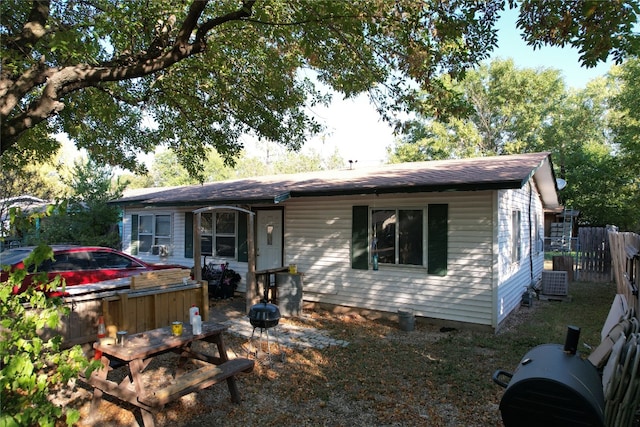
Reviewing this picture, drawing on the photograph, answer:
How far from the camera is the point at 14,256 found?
297 inches

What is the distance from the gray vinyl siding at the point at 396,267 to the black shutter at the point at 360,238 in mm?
140

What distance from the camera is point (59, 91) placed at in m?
4.50

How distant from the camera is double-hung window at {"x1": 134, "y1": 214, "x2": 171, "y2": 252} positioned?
1328 centimetres

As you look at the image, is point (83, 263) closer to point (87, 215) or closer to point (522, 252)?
point (87, 215)

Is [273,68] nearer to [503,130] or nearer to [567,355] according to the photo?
[567,355]

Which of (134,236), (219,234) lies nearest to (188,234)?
(219,234)

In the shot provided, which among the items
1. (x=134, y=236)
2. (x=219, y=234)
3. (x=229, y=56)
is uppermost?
(x=229, y=56)

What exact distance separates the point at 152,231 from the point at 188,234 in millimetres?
2282

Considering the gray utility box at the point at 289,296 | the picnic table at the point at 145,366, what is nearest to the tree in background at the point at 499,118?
the gray utility box at the point at 289,296

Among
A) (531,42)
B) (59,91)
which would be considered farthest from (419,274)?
(59,91)

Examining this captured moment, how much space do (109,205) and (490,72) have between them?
99.9ft

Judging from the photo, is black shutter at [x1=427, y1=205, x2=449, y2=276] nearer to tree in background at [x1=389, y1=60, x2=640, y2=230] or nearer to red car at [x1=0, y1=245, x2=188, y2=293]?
red car at [x1=0, y1=245, x2=188, y2=293]

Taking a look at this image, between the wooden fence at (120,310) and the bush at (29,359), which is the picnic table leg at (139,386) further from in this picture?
the wooden fence at (120,310)

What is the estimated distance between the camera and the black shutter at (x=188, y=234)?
12.1 meters
